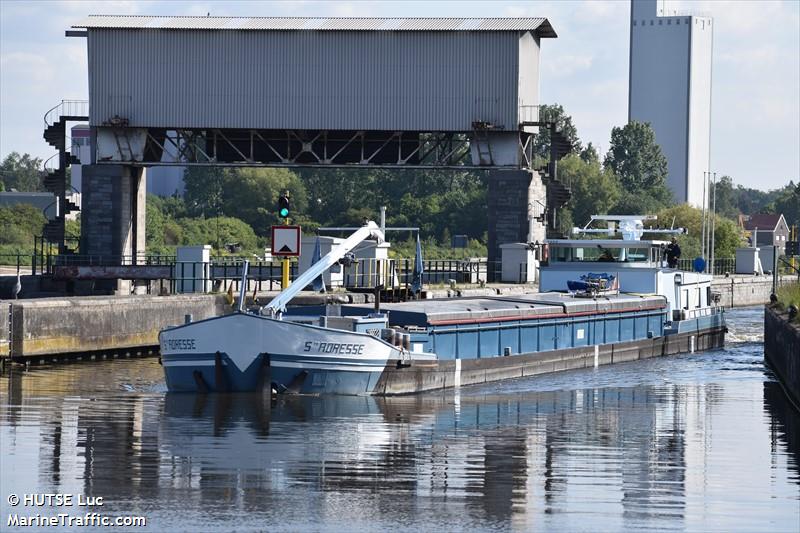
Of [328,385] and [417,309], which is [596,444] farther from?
[417,309]

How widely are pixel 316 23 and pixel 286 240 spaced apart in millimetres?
32391

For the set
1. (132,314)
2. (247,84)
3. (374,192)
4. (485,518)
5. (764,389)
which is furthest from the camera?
(374,192)

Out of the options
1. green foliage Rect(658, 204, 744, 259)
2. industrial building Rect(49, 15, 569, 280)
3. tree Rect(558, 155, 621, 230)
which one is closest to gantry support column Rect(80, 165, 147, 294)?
industrial building Rect(49, 15, 569, 280)

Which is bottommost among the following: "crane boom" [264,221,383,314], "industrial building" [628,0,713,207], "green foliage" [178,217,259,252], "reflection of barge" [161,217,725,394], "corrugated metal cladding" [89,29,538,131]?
"reflection of barge" [161,217,725,394]

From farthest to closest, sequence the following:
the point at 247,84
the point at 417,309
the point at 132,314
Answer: the point at 247,84
the point at 132,314
the point at 417,309

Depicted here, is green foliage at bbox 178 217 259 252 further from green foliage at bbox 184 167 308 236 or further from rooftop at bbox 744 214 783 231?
rooftop at bbox 744 214 783 231

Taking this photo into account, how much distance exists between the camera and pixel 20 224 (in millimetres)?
102688

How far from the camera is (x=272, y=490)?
20.9 m

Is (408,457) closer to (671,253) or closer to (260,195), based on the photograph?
(671,253)

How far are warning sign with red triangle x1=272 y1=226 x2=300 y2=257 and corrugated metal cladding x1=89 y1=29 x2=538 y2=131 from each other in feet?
100.0

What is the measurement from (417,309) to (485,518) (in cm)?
1536

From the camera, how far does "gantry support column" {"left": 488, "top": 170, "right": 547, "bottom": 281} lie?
62.5 m

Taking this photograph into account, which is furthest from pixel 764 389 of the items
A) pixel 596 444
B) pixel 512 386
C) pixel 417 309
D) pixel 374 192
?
pixel 374 192

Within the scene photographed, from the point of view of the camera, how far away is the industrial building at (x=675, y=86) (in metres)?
163
